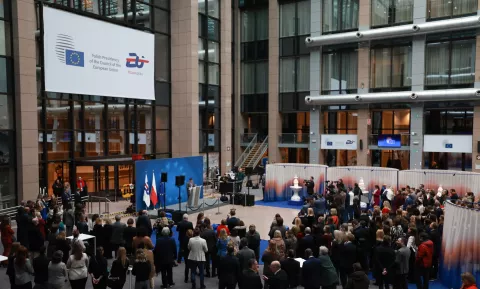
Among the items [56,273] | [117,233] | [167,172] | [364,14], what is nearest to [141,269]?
[56,273]

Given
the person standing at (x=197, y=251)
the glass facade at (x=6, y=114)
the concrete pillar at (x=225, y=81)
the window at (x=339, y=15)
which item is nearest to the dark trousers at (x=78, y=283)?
the person standing at (x=197, y=251)

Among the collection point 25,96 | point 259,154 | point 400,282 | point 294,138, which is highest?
point 25,96

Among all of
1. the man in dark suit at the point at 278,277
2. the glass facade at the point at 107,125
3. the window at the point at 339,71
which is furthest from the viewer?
the window at the point at 339,71

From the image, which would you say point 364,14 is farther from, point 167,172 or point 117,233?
point 117,233

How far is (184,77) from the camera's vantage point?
29.4 m

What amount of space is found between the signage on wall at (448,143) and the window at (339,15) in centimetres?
984

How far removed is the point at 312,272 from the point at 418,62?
79.2 ft

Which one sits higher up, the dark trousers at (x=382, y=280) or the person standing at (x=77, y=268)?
the person standing at (x=77, y=268)

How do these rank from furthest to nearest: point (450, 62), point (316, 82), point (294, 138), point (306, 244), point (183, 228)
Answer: point (294, 138), point (316, 82), point (450, 62), point (183, 228), point (306, 244)

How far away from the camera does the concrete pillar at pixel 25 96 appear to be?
19.6 m

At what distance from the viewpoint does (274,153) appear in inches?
1421

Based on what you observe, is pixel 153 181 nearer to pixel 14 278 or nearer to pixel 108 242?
pixel 108 242

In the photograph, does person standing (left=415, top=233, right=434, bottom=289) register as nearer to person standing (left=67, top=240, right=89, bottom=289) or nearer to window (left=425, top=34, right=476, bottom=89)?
person standing (left=67, top=240, right=89, bottom=289)

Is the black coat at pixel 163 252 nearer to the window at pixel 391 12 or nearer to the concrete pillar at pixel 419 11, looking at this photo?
the concrete pillar at pixel 419 11
